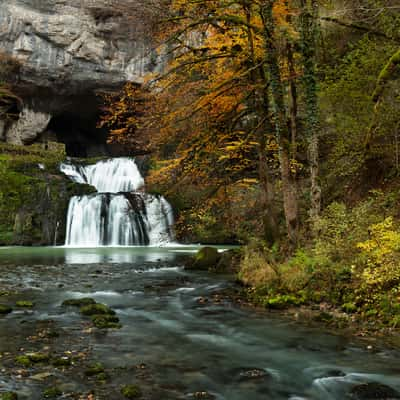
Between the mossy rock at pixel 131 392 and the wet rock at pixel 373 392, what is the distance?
2.02m

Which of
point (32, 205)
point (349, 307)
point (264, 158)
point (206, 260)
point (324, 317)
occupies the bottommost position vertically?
point (324, 317)

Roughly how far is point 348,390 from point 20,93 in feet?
121

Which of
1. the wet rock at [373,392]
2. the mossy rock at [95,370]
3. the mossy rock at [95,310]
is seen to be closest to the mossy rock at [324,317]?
the wet rock at [373,392]

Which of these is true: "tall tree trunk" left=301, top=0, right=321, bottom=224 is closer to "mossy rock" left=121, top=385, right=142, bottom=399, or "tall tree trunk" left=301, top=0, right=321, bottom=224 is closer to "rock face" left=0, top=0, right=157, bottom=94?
"mossy rock" left=121, top=385, right=142, bottom=399

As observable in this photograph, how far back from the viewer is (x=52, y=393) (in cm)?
423

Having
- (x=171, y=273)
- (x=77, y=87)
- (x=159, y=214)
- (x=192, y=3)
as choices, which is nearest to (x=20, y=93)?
(x=77, y=87)

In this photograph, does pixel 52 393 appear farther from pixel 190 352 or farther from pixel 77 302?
pixel 77 302

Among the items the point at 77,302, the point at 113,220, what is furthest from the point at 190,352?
the point at 113,220

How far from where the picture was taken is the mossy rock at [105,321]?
23.1 feet

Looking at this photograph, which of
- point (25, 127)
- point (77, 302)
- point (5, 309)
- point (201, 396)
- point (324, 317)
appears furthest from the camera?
point (25, 127)

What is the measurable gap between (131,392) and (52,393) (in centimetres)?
72

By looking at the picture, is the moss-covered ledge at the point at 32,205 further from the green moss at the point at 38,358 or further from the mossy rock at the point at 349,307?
the green moss at the point at 38,358

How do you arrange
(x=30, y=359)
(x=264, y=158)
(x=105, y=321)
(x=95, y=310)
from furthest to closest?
(x=264, y=158) < (x=95, y=310) < (x=105, y=321) < (x=30, y=359)

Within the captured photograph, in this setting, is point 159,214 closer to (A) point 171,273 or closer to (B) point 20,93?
(A) point 171,273
